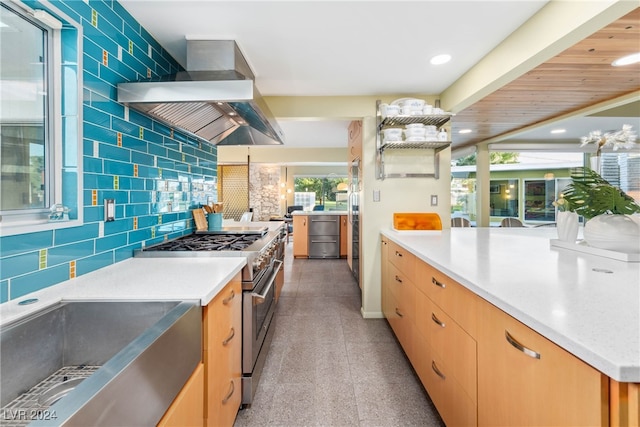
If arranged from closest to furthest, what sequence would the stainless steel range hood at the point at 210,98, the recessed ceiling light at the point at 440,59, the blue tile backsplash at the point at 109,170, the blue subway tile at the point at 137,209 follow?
1. the blue tile backsplash at the point at 109,170
2. the stainless steel range hood at the point at 210,98
3. the blue subway tile at the point at 137,209
4. the recessed ceiling light at the point at 440,59

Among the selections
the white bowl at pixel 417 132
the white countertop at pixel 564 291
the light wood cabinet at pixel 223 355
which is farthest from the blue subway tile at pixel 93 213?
the white bowl at pixel 417 132

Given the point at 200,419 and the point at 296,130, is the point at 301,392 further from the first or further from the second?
the point at 296,130

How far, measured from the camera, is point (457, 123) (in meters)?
3.79

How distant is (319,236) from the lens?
19.3 feet

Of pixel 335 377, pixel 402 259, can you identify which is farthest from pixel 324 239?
pixel 335 377

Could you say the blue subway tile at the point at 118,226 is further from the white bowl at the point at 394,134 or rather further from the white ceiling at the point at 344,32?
the white bowl at the point at 394,134

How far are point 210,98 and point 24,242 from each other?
1.00m

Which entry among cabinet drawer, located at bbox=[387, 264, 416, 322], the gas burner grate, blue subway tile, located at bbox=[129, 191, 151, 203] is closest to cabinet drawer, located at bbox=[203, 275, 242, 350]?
the gas burner grate

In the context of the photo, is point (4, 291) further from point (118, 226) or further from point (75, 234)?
Answer: point (118, 226)

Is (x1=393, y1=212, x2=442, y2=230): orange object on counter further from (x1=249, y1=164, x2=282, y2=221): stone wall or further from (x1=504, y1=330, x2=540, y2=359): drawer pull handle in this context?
(x1=249, y1=164, x2=282, y2=221): stone wall

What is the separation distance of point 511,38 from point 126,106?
7.88 ft

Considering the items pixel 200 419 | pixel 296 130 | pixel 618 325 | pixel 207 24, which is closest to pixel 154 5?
pixel 207 24

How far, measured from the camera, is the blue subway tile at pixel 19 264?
97 centimetres

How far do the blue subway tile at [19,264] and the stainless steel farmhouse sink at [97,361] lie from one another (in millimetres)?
190
